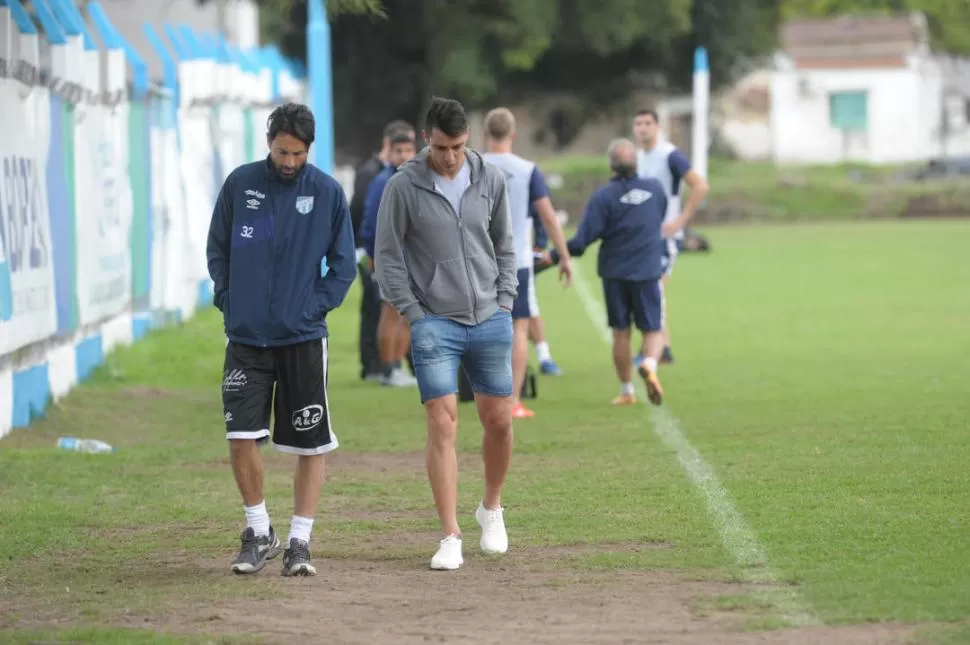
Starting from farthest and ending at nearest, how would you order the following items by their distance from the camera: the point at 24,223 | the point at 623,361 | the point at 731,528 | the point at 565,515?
1. the point at 623,361
2. the point at 24,223
3. the point at 565,515
4. the point at 731,528

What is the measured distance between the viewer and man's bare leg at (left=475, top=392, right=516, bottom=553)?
8.06 m

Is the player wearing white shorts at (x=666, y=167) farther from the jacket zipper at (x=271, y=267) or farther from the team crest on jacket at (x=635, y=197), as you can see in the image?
the jacket zipper at (x=271, y=267)

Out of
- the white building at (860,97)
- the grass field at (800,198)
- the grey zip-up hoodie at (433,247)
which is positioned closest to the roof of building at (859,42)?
the white building at (860,97)

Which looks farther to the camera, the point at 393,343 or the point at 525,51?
the point at 525,51

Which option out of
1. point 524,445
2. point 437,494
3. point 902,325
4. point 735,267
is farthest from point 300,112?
point 735,267

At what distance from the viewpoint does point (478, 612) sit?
6.88 metres

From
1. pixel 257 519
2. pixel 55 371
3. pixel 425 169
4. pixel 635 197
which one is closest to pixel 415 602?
pixel 257 519

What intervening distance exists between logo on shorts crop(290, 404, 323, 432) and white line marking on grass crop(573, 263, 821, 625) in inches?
71.4

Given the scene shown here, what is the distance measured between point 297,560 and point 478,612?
110 centimetres

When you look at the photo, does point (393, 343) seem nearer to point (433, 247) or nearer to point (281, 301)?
point (433, 247)

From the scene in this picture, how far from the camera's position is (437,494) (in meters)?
7.95

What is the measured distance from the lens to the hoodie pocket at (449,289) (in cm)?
786

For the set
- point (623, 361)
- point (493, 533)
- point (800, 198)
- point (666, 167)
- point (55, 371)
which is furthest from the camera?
point (800, 198)

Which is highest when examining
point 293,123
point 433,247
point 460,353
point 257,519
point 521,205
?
point 293,123
